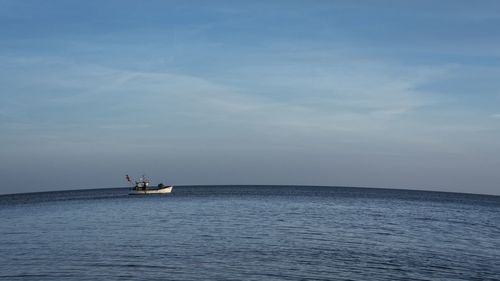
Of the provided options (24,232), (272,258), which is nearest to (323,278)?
(272,258)

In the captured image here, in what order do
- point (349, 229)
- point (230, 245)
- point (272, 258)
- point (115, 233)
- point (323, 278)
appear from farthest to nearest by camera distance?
point (349, 229), point (115, 233), point (230, 245), point (272, 258), point (323, 278)

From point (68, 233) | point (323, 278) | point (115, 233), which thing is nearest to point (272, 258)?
point (323, 278)

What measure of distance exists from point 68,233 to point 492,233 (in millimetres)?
53564

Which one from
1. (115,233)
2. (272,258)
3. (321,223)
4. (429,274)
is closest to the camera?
(429,274)

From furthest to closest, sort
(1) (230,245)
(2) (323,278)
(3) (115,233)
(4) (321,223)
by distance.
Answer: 1. (4) (321,223)
2. (3) (115,233)
3. (1) (230,245)
4. (2) (323,278)

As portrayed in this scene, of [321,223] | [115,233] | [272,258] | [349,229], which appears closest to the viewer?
[272,258]

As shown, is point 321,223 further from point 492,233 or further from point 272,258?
point 272,258

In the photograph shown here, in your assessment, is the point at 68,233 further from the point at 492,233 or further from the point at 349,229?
the point at 492,233

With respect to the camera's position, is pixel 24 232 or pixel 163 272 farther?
pixel 24 232

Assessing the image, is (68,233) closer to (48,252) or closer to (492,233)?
(48,252)

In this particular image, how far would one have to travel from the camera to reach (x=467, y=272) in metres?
38.2

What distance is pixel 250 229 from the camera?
63.8 m

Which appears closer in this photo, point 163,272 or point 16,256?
point 163,272

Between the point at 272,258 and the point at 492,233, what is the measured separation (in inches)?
1634
